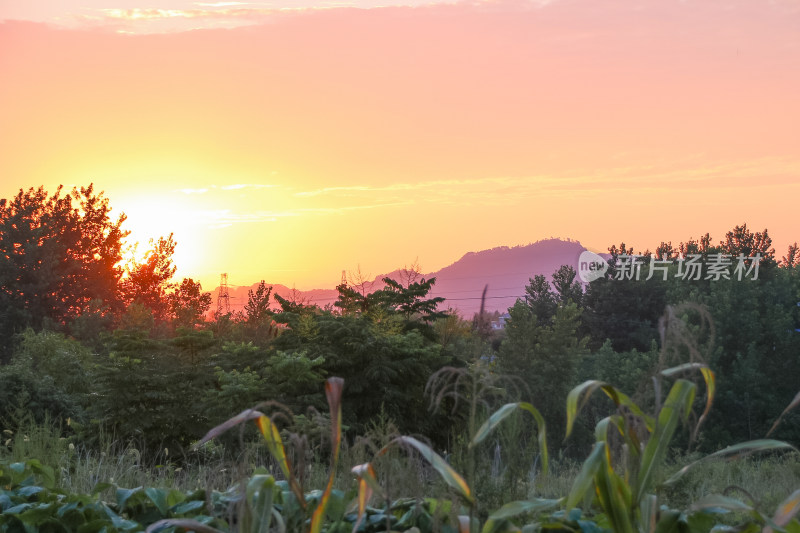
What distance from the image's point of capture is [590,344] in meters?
34.7

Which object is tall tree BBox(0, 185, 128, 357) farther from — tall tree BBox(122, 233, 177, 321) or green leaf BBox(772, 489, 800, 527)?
green leaf BBox(772, 489, 800, 527)

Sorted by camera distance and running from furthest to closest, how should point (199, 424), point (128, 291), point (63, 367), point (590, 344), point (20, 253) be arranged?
1. point (128, 291)
2. point (20, 253)
3. point (590, 344)
4. point (63, 367)
5. point (199, 424)

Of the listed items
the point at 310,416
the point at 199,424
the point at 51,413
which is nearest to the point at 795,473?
the point at 310,416

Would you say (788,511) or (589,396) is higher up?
(589,396)

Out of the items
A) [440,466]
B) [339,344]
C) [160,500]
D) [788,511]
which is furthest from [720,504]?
[339,344]

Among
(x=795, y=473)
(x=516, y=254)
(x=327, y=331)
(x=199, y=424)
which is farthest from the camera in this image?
(x=516, y=254)

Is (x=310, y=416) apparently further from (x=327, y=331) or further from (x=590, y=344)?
(x=590, y=344)

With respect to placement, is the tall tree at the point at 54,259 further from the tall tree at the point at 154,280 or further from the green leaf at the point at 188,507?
the green leaf at the point at 188,507

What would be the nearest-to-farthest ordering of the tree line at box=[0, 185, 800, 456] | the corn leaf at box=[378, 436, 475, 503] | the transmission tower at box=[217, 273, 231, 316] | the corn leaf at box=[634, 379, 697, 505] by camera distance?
the corn leaf at box=[378, 436, 475, 503] < the corn leaf at box=[634, 379, 697, 505] < the tree line at box=[0, 185, 800, 456] < the transmission tower at box=[217, 273, 231, 316]

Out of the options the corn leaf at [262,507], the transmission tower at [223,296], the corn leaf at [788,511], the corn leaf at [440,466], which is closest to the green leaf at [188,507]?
the corn leaf at [262,507]

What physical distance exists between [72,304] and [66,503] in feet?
121

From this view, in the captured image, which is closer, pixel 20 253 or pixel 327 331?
pixel 327 331

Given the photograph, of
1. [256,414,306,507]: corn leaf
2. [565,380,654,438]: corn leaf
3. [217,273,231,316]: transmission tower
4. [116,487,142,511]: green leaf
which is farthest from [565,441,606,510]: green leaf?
[217,273,231,316]: transmission tower

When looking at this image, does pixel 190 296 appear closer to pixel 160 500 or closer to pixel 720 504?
pixel 160 500
